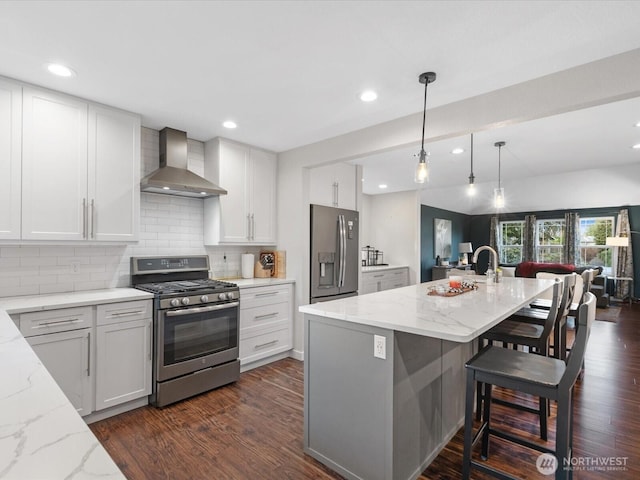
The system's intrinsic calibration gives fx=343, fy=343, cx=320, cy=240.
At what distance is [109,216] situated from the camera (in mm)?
2861

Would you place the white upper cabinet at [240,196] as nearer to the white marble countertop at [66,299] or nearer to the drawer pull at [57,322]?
the white marble countertop at [66,299]

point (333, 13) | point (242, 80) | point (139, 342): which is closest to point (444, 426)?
point (139, 342)

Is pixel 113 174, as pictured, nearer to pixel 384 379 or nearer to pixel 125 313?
pixel 125 313

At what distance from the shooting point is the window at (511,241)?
1059 cm

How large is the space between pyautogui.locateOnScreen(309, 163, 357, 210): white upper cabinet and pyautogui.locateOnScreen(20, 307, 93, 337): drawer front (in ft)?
8.20

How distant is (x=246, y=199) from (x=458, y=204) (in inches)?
302

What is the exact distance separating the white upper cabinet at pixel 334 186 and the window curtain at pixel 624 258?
7.78 m

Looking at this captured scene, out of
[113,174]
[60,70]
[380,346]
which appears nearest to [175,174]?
[113,174]

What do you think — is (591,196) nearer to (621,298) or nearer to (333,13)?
(621,298)

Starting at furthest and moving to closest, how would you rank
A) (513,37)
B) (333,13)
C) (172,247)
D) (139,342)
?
(172,247), (139,342), (513,37), (333,13)

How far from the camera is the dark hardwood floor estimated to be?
202 cm

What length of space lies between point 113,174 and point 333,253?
2441 mm

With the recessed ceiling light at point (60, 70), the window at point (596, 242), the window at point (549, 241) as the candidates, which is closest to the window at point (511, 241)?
the window at point (549, 241)

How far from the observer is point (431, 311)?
1.98 meters
